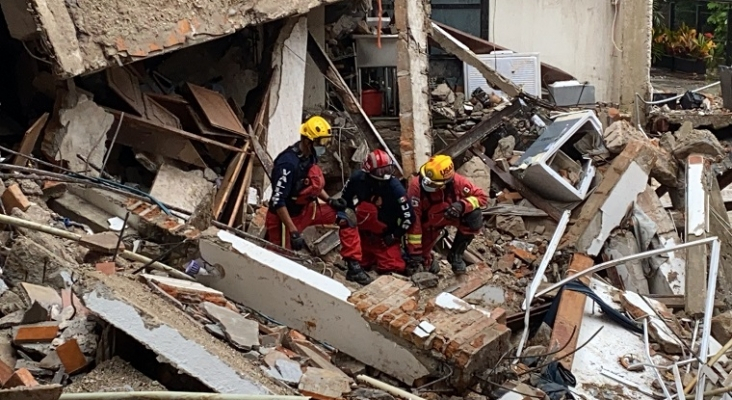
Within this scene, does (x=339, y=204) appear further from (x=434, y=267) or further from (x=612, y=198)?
(x=612, y=198)

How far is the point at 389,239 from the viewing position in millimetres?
7539

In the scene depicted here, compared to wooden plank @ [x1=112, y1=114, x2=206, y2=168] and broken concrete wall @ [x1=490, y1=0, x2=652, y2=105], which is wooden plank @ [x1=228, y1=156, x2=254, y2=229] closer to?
wooden plank @ [x1=112, y1=114, x2=206, y2=168]

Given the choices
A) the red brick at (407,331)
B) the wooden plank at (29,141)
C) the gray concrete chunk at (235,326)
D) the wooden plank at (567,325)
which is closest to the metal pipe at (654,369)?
the wooden plank at (567,325)

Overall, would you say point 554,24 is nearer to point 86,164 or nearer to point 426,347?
point 86,164

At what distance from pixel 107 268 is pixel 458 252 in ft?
11.7

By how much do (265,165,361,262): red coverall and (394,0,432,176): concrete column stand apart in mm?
1908

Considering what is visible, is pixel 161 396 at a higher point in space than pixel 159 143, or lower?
lower

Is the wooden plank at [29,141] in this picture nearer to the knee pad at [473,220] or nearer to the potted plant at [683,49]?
the knee pad at [473,220]

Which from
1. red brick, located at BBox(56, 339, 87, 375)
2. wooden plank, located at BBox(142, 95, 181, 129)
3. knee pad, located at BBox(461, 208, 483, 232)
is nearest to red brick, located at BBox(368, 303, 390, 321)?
red brick, located at BBox(56, 339, 87, 375)

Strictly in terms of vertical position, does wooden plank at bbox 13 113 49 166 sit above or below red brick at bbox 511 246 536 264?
above

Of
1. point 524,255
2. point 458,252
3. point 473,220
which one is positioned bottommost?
point 524,255

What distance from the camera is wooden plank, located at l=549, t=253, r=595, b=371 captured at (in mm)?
5897

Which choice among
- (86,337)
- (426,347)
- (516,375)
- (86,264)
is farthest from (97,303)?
(516,375)

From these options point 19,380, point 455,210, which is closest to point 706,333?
point 455,210
